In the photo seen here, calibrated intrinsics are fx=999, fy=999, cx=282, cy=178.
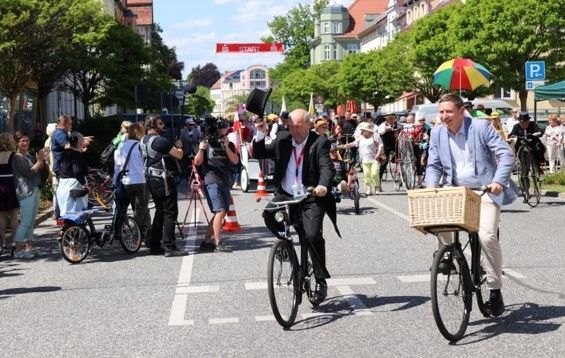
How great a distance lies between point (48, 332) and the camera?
7.72 meters

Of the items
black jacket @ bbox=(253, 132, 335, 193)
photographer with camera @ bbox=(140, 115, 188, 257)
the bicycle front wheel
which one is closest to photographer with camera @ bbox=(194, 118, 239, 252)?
photographer with camera @ bbox=(140, 115, 188, 257)

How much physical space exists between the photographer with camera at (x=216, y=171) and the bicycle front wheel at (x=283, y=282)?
192 inches

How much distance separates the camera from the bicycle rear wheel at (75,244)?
12.1 meters

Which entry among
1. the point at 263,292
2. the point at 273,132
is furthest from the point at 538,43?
the point at 263,292

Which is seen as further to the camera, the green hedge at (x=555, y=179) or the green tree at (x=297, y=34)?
the green tree at (x=297, y=34)

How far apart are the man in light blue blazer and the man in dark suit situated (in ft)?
3.19

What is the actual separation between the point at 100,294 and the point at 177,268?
178cm

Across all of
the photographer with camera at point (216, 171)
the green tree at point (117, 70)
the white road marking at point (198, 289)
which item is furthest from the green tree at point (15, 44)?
the green tree at point (117, 70)

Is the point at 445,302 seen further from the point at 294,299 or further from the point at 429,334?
the point at 294,299

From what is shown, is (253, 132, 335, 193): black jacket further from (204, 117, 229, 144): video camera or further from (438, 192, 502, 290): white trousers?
(204, 117, 229, 144): video camera

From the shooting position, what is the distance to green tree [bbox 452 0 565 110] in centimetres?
5594

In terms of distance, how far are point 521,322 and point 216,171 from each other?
5.96 meters

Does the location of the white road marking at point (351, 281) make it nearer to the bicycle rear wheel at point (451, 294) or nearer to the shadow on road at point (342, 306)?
the shadow on road at point (342, 306)

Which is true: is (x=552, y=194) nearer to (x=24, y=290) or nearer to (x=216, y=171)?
(x=216, y=171)
